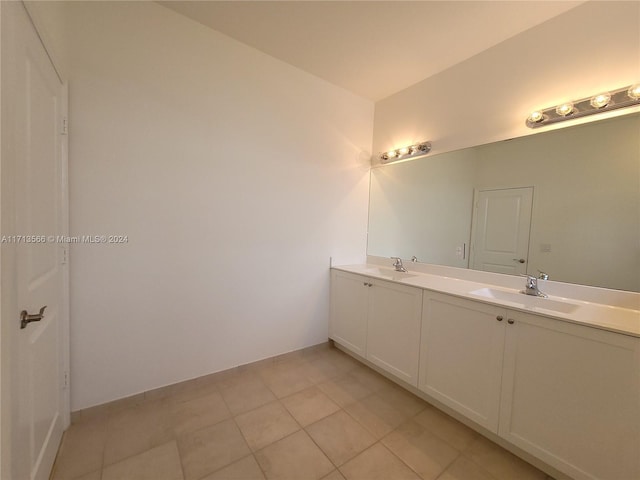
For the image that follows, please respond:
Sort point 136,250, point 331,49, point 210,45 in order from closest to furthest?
1. point 136,250
2. point 210,45
3. point 331,49

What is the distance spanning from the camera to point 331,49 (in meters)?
2.06

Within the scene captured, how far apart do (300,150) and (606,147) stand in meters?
Result: 2.08

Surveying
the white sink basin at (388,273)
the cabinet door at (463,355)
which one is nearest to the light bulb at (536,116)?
the cabinet door at (463,355)

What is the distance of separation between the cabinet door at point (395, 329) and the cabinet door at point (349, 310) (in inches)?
3.4

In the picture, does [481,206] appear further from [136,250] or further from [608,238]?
[136,250]

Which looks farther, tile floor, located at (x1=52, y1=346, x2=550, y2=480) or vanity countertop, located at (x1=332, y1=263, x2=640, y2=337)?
tile floor, located at (x1=52, y1=346, x2=550, y2=480)

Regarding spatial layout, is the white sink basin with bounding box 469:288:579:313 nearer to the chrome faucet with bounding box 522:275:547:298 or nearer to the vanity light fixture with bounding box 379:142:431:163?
the chrome faucet with bounding box 522:275:547:298

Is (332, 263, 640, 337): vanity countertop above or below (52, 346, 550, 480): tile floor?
above

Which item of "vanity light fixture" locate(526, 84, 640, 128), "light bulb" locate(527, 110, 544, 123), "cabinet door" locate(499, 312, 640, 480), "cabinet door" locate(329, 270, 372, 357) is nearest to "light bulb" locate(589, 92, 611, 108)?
"vanity light fixture" locate(526, 84, 640, 128)

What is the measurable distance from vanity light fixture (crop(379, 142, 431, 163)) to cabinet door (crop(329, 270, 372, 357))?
127 centimetres

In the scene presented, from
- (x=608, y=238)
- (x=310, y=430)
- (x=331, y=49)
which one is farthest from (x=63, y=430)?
(x=608, y=238)

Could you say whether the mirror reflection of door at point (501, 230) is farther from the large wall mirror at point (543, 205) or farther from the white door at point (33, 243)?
the white door at point (33, 243)

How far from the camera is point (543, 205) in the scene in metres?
1.75

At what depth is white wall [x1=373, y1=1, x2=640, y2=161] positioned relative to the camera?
1453 mm
